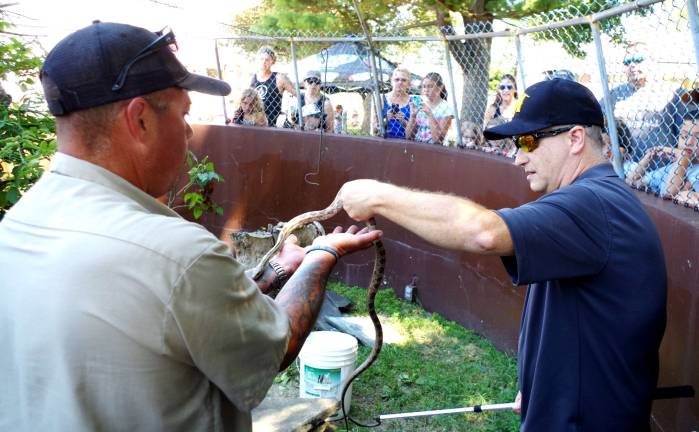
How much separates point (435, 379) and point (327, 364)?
4.11 ft

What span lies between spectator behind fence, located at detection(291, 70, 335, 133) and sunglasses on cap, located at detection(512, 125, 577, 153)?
6.07m

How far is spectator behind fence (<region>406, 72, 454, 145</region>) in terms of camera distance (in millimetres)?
7203

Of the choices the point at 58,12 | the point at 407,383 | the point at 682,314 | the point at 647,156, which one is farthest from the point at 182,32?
the point at 682,314

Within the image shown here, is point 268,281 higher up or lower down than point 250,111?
higher up

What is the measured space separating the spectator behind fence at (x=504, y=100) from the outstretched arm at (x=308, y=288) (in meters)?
4.35

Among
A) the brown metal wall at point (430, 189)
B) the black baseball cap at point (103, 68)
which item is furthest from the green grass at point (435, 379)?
the black baseball cap at point (103, 68)

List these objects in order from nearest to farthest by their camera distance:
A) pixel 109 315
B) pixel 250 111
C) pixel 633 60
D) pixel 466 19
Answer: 1. pixel 109 315
2. pixel 633 60
3. pixel 250 111
4. pixel 466 19

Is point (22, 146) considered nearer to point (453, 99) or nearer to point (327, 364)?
point (327, 364)

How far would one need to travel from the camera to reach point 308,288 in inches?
82.1

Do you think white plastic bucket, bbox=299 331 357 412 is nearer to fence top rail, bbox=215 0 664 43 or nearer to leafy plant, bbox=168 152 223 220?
fence top rail, bbox=215 0 664 43

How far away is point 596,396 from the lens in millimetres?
2303

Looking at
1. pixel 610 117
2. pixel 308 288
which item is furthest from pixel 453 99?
pixel 308 288

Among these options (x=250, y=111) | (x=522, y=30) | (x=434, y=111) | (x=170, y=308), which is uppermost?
(x=522, y=30)

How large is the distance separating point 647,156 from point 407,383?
261 centimetres
